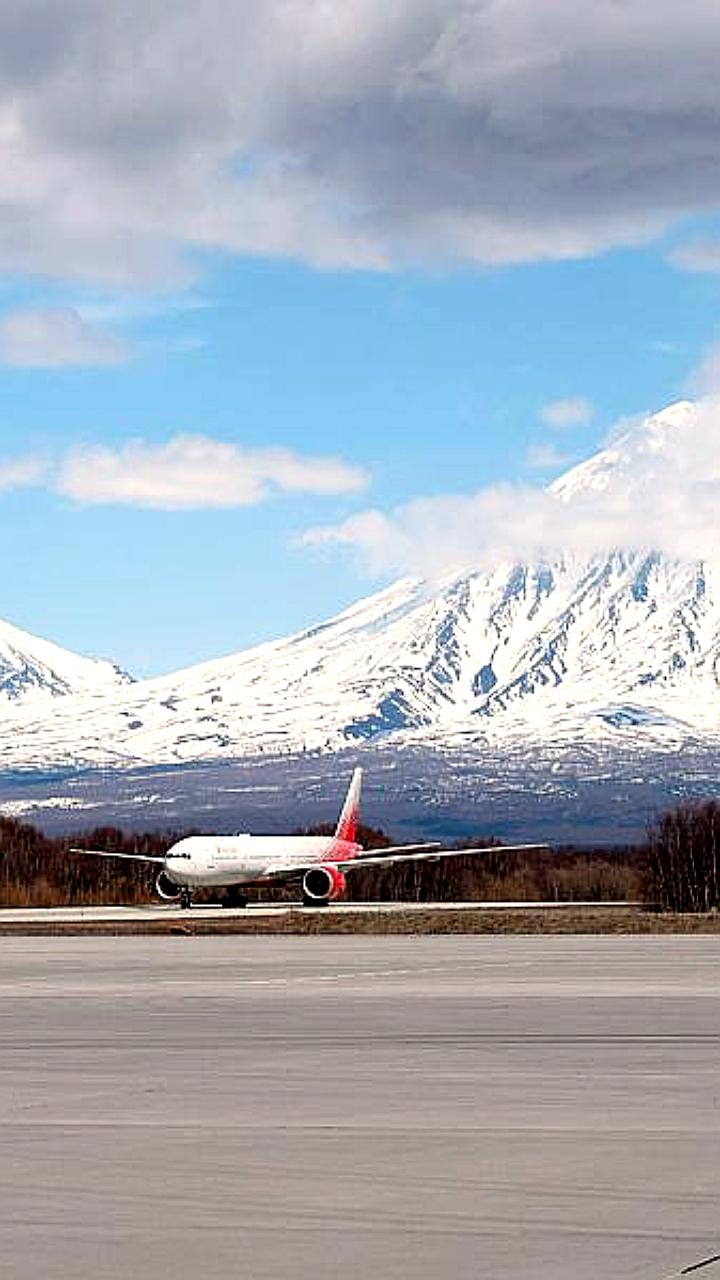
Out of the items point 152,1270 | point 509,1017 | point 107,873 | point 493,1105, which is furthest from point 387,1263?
point 107,873

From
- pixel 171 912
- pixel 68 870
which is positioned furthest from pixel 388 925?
pixel 68 870

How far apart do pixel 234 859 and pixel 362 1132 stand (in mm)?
85600

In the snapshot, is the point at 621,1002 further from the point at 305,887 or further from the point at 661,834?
the point at 661,834

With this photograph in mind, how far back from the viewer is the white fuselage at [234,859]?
104 m

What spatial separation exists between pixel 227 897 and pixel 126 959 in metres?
55.0

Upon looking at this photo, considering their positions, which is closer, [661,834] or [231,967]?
[231,967]

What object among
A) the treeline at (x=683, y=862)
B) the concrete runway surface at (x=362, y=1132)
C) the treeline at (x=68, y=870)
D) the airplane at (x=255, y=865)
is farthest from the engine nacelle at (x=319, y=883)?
the concrete runway surface at (x=362, y=1132)

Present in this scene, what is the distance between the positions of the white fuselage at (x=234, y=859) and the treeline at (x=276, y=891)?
13900mm

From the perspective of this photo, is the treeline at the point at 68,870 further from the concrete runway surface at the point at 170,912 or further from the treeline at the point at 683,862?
the treeline at the point at 683,862

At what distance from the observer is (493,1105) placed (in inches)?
861

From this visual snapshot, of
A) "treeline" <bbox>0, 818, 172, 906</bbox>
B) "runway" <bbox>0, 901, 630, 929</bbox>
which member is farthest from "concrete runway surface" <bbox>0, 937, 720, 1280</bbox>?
"treeline" <bbox>0, 818, 172, 906</bbox>

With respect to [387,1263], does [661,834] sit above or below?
above

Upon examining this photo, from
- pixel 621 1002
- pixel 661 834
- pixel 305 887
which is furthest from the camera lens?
pixel 661 834

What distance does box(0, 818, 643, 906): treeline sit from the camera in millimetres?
126312
